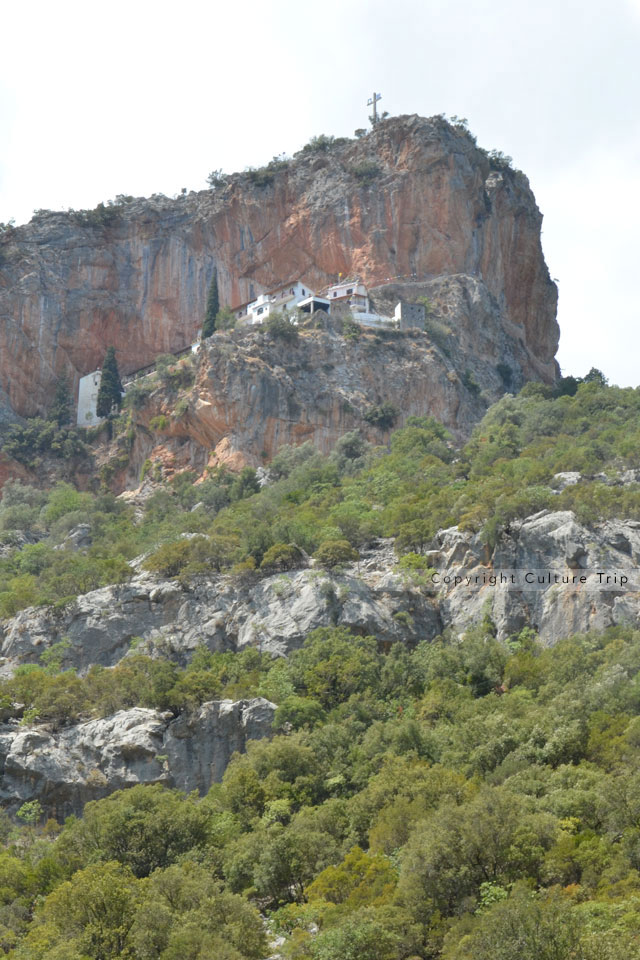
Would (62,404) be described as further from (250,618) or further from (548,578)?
(548,578)

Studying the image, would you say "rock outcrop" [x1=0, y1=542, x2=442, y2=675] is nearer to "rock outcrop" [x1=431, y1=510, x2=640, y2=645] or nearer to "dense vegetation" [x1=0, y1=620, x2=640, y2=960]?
"dense vegetation" [x1=0, y1=620, x2=640, y2=960]

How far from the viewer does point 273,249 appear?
8456cm

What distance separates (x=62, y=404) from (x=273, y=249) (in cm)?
1709

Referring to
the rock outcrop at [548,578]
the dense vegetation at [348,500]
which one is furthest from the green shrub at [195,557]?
the rock outcrop at [548,578]

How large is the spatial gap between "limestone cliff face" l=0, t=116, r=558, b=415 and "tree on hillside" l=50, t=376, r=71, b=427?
1.35m

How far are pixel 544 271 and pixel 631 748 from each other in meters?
57.9

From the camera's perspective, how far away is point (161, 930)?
31.7 metres

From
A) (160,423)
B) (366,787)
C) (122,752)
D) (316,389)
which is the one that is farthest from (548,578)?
(160,423)

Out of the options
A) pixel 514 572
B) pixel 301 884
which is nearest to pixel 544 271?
pixel 514 572

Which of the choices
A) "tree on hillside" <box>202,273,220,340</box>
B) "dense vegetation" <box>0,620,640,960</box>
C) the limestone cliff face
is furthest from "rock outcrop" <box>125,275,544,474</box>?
"dense vegetation" <box>0,620,640,960</box>

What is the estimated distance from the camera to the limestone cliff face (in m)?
81.8

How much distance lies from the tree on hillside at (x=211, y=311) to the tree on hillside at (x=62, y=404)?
407 inches

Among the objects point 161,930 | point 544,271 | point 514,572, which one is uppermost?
point 544,271

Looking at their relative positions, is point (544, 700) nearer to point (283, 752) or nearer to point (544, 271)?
point (283, 752)
